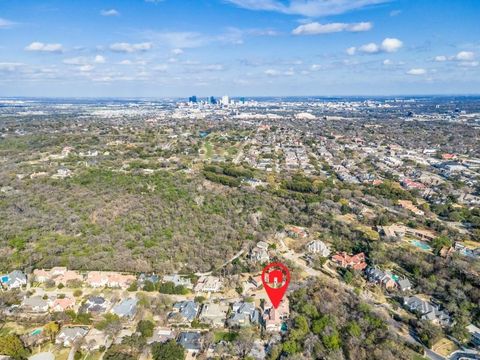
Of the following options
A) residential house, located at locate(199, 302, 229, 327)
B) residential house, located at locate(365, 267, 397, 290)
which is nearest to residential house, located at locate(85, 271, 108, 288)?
residential house, located at locate(199, 302, 229, 327)

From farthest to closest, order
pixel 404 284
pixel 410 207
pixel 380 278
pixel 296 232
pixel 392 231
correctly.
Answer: pixel 410 207, pixel 392 231, pixel 296 232, pixel 380 278, pixel 404 284

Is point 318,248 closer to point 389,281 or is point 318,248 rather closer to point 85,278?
point 389,281

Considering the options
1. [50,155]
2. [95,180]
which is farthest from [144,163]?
[50,155]

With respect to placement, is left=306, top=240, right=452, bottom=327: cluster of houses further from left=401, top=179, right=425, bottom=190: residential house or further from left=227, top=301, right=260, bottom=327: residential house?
left=401, top=179, right=425, bottom=190: residential house

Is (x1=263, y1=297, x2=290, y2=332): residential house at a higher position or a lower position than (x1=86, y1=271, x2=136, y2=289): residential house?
lower

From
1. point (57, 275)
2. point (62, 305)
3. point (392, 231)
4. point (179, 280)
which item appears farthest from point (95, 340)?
point (392, 231)

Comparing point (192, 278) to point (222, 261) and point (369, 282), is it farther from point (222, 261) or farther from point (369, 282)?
point (369, 282)
